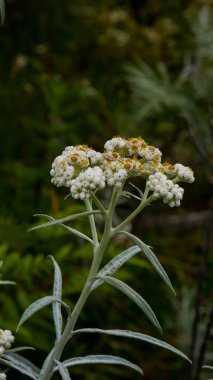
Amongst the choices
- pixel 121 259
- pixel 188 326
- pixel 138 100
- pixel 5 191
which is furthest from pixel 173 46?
pixel 121 259

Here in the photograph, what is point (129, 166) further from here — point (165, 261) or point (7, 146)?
point (7, 146)

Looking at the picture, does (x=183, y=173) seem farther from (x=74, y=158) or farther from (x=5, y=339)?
(x=5, y=339)

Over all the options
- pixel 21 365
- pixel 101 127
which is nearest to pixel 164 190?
pixel 21 365

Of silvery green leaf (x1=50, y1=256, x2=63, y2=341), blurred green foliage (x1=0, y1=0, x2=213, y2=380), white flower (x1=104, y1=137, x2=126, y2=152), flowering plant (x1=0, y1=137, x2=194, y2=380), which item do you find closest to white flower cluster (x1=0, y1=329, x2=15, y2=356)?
flowering plant (x1=0, y1=137, x2=194, y2=380)

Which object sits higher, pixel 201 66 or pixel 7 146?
pixel 201 66

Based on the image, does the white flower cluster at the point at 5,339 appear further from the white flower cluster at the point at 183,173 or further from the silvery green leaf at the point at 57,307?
the white flower cluster at the point at 183,173

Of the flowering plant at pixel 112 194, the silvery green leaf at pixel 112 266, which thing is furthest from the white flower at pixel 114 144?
the silvery green leaf at pixel 112 266

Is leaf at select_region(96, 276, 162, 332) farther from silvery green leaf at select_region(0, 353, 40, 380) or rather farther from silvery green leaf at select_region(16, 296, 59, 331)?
silvery green leaf at select_region(0, 353, 40, 380)
